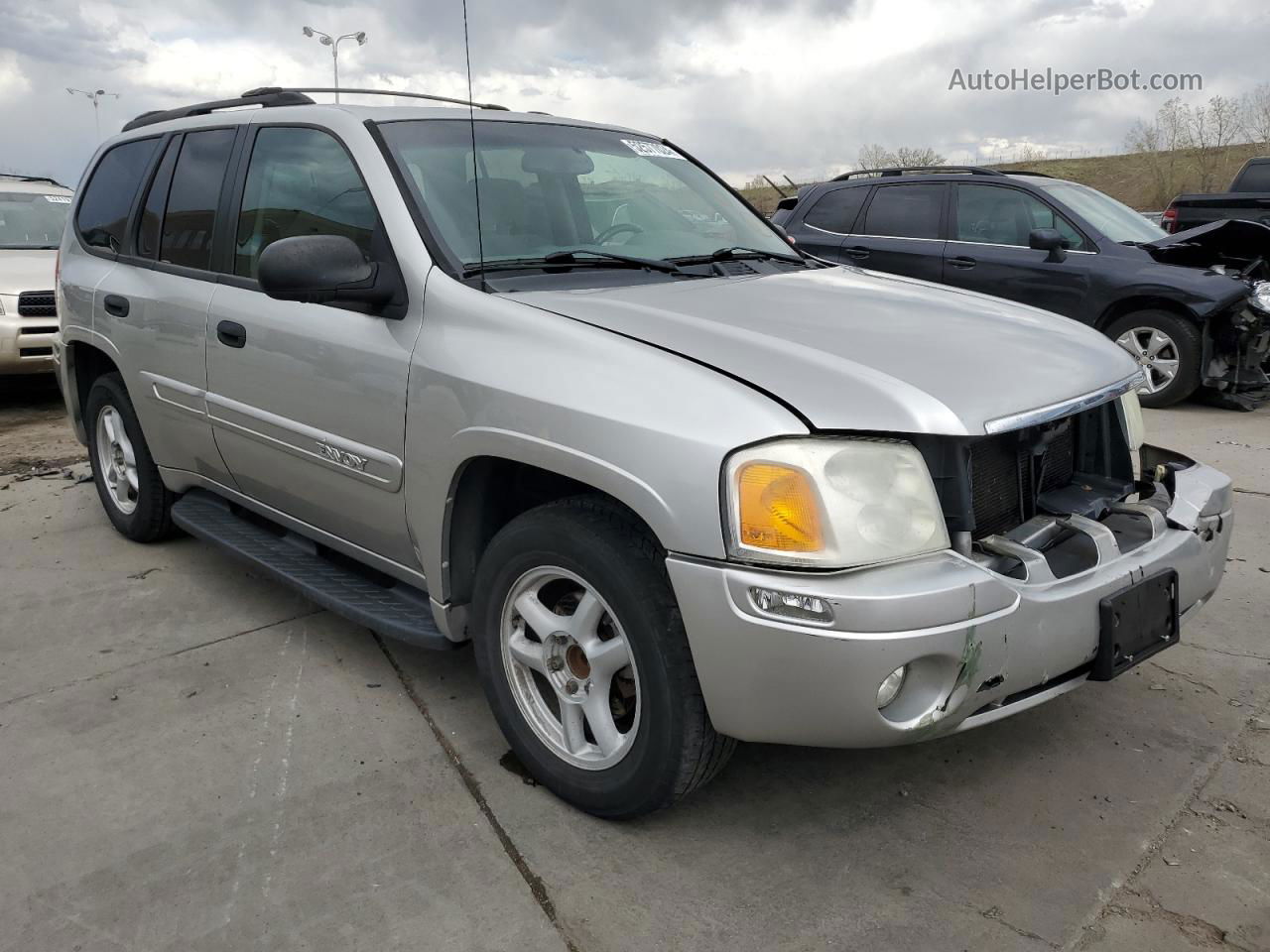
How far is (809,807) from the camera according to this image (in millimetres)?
2639

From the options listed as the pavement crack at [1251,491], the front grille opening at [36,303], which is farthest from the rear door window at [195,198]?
the pavement crack at [1251,491]

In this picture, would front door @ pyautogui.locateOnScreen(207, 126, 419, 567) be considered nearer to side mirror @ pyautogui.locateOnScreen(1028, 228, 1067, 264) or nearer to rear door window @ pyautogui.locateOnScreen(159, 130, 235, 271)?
rear door window @ pyautogui.locateOnScreen(159, 130, 235, 271)

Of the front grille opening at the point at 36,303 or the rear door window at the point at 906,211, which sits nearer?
the front grille opening at the point at 36,303

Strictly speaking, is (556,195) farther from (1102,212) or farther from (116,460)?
(1102,212)

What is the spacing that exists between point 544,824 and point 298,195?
82.9 inches

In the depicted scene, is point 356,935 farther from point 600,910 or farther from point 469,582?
point 469,582

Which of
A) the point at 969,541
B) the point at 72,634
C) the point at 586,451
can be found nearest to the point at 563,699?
the point at 586,451

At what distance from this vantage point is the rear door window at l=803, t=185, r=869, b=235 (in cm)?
873

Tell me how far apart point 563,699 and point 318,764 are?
78cm

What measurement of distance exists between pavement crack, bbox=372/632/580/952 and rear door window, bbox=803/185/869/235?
6.45 metres

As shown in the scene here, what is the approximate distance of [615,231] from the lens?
3.26 metres

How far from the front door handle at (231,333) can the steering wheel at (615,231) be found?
121cm

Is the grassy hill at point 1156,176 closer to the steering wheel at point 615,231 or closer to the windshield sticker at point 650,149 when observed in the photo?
the windshield sticker at point 650,149

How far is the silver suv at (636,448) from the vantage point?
2104mm
